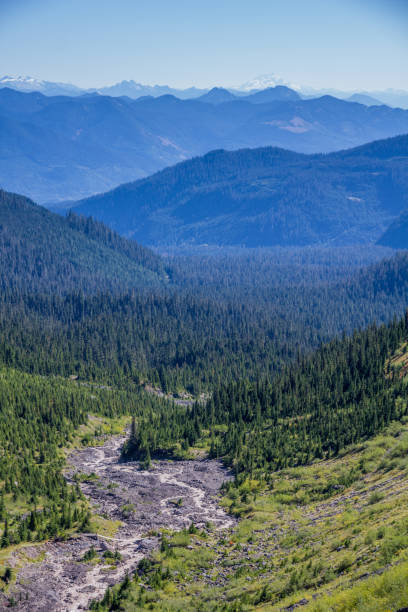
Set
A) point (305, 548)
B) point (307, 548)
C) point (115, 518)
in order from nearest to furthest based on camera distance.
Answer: point (307, 548) → point (305, 548) → point (115, 518)

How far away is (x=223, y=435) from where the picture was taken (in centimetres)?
16300

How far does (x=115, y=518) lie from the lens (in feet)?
374

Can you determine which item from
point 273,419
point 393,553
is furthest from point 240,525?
point 273,419

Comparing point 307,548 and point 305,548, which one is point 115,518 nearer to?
point 305,548

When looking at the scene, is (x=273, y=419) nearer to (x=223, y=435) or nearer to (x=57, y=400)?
(x=223, y=435)

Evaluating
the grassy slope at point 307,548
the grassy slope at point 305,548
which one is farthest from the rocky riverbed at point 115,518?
the grassy slope at point 307,548

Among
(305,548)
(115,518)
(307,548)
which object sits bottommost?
(115,518)

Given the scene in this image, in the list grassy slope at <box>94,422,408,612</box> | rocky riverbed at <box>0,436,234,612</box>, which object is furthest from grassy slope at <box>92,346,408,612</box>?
rocky riverbed at <box>0,436,234,612</box>

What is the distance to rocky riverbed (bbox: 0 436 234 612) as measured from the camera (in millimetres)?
86312

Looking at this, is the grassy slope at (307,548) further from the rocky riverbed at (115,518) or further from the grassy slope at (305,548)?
the rocky riverbed at (115,518)

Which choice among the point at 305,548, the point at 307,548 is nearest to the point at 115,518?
the point at 305,548

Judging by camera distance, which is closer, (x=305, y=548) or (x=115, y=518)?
(x=305, y=548)

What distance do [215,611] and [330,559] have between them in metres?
13.7

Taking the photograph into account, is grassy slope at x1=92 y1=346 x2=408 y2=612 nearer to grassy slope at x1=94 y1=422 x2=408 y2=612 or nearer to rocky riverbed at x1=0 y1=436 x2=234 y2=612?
grassy slope at x1=94 y1=422 x2=408 y2=612
